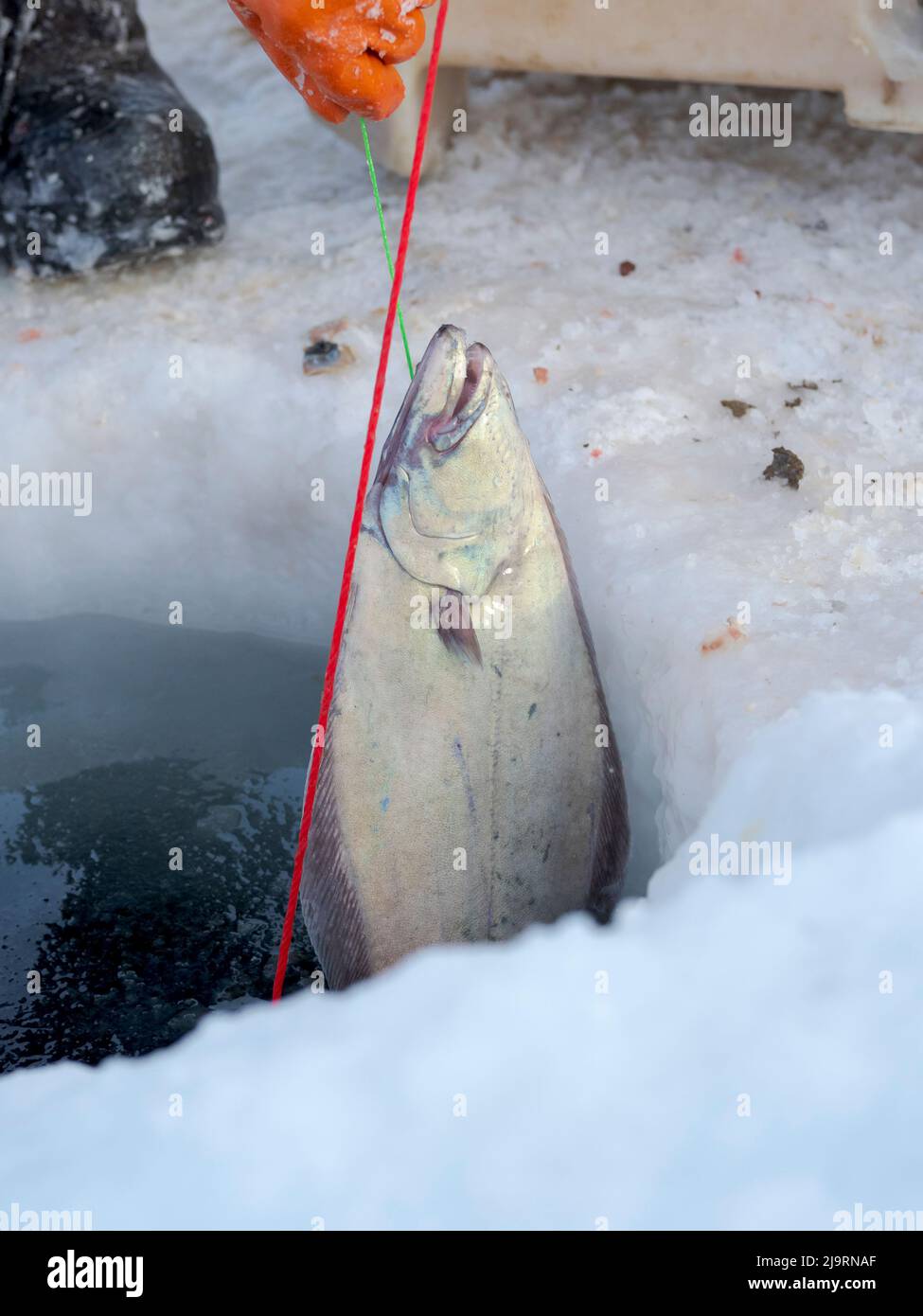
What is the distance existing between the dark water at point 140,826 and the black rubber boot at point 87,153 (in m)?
0.98

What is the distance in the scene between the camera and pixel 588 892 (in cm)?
247

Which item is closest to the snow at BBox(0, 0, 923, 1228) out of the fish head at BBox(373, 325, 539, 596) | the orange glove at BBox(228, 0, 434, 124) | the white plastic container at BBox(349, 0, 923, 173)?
the white plastic container at BBox(349, 0, 923, 173)

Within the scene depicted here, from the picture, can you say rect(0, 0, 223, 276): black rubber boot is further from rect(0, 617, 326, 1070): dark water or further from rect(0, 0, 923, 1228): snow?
rect(0, 617, 326, 1070): dark water

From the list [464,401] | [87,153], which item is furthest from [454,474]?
[87,153]

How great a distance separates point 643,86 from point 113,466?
2.00 m

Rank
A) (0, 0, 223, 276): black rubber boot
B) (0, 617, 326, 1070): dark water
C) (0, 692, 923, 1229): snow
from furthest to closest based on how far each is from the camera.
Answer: (0, 0, 223, 276): black rubber boot
(0, 617, 326, 1070): dark water
(0, 692, 923, 1229): snow

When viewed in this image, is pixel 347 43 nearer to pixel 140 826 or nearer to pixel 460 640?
pixel 460 640

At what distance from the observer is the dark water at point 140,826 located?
2.70m

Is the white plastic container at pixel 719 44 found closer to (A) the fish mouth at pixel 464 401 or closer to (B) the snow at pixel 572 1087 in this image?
(A) the fish mouth at pixel 464 401

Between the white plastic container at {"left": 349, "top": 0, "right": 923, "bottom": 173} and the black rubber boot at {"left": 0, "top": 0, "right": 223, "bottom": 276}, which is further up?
the white plastic container at {"left": 349, "top": 0, "right": 923, "bottom": 173}

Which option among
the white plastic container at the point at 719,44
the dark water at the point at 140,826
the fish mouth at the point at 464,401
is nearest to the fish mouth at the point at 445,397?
the fish mouth at the point at 464,401

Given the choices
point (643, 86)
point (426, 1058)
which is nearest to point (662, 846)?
point (426, 1058)

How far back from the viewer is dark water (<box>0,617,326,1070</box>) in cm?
270
